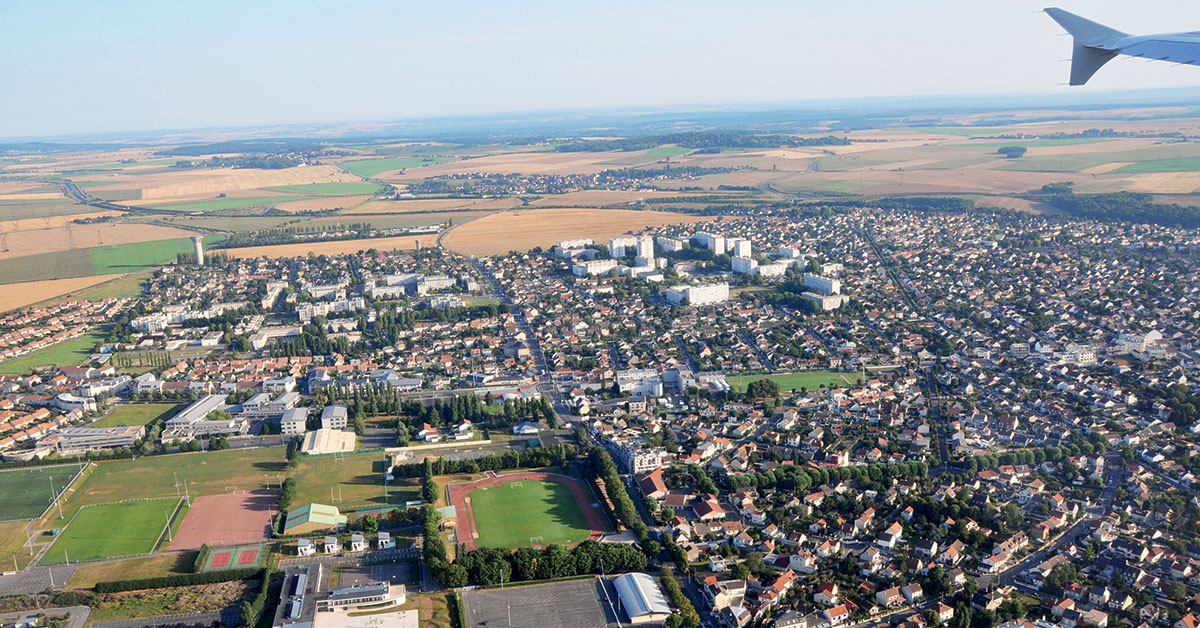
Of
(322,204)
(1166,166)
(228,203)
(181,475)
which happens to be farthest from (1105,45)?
(228,203)

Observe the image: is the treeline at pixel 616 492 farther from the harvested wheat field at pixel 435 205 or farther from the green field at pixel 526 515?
the harvested wheat field at pixel 435 205

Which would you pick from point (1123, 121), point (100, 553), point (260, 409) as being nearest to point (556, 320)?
point (260, 409)

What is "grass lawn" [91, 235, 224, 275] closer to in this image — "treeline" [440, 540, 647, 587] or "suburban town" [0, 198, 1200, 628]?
"suburban town" [0, 198, 1200, 628]

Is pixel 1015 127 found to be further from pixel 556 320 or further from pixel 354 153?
pixel 556 320

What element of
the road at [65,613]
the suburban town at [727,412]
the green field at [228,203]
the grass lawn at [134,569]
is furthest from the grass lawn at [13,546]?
the green field at [228,203]

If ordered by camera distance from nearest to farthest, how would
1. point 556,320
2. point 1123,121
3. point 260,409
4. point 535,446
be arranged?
point 535,446
point 260,409
point 556,320
point 1123,121

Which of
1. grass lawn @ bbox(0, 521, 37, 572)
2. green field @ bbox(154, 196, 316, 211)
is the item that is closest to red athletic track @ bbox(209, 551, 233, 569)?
grass lawn @ bbox(0, 521, 37, 572)
